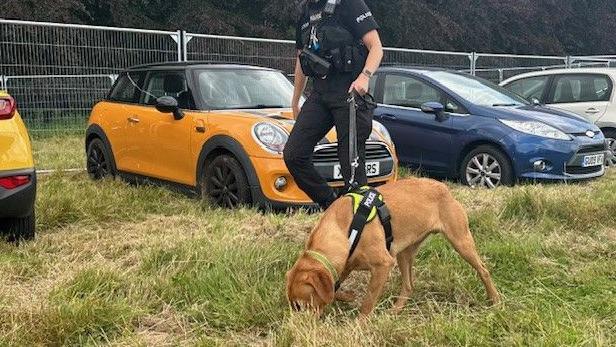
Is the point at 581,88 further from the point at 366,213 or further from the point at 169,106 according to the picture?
the point at 366,213

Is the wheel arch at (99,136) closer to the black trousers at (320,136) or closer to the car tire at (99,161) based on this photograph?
the car tire at (99,161)

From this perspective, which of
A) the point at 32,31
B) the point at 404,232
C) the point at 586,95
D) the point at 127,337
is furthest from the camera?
the point at 586,95

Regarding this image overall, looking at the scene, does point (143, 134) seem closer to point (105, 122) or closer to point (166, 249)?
point (105, 122)

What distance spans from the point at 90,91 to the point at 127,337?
8.04 meters

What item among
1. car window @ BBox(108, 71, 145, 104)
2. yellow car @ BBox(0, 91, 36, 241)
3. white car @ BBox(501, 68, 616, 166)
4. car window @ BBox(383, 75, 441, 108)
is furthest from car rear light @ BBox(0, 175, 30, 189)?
white car @ BBox(501, 68, 616, 166)

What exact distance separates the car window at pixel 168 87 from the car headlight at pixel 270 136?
0.95 meters

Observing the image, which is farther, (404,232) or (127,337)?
(404,232)

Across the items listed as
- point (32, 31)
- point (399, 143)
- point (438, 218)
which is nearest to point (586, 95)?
point (399, 143)

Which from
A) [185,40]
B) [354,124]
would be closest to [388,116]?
[185,40]

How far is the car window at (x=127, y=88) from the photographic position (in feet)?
22.4

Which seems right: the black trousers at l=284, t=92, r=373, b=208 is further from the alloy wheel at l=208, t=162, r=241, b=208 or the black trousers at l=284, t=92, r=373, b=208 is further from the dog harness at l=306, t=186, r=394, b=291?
the alloy wheel at l=208, t=162, r=241, b=208

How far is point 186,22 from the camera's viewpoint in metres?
17.0

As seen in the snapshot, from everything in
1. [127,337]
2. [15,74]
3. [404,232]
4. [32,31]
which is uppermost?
[32,31]

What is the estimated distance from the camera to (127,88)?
6988mm
